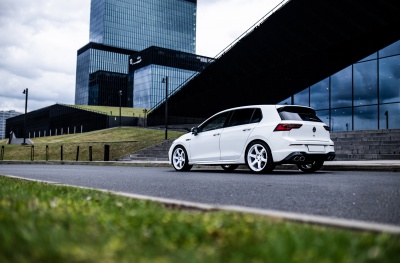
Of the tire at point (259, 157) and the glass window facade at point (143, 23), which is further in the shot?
the glass window facade at point (143, 23)

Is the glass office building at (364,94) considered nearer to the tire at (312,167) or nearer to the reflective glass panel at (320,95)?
the reflective glass panel at (320,95)

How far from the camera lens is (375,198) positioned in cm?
516

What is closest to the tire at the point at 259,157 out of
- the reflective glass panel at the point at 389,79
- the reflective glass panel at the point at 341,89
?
the reflective glass panel at the point at 389,79

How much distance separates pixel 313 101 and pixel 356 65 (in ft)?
14.0

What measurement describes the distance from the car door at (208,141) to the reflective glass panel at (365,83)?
64.1 ft

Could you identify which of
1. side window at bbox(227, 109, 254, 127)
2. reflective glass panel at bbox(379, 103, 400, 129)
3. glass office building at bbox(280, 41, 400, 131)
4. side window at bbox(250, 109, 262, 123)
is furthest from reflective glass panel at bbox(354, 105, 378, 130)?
side window at bbox(250, 109, 262, 123)

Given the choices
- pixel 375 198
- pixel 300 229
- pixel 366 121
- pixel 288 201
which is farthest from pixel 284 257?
pixel 366 121

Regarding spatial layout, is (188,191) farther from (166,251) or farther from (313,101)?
(313,101)

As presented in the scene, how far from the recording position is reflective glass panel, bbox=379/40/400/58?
2722 centimetres

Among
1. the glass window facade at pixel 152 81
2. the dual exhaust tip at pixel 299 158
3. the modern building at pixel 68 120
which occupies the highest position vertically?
the glass window facade at pixel 152 81

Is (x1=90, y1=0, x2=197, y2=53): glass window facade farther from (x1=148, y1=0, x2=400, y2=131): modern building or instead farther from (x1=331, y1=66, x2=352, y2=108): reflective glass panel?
(x1=331, y1=66, x2=352, y2=108): reflective glass panel

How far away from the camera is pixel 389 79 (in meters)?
27.3

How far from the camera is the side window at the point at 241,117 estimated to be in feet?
35.6

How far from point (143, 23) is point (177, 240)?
150 m
